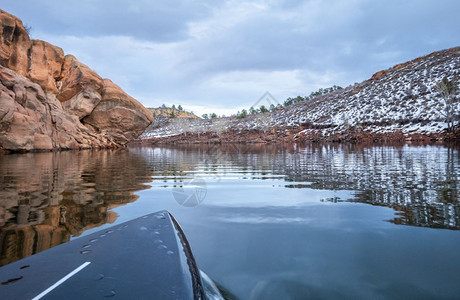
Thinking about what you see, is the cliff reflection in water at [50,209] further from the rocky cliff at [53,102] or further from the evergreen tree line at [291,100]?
the evergreen tree line at [291,100]

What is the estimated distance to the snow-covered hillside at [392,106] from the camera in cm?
3875

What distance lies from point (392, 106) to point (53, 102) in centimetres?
4918

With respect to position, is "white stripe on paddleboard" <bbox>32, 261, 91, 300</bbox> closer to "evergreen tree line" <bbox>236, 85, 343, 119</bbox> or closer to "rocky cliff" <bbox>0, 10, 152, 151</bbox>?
"rocky cliff" <bbox>0, 10, 152, 151</bbox>

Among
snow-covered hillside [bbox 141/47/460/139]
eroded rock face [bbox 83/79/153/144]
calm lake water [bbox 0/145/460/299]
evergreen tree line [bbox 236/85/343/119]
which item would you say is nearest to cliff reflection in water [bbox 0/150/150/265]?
calm lake water [bbox 0/145/460/299]

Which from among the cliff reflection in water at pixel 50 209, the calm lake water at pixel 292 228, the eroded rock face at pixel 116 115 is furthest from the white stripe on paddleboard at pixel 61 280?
the eroded rock face at pixel 116 115

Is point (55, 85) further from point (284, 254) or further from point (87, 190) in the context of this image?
point (284, 254)

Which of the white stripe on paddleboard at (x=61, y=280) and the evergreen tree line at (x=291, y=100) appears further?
the evergreen tree line at (x=291, y=100)

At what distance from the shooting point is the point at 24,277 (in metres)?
1.39

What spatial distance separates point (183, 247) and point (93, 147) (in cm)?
2940

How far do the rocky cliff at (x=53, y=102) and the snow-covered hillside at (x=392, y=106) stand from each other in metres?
31.8

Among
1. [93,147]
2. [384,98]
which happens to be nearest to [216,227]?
[93,147]

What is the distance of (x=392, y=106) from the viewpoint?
47062mm

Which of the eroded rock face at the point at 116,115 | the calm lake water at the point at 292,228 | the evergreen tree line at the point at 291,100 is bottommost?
the calm lake water at the point at 292,228

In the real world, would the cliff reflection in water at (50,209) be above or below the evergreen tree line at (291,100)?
below
